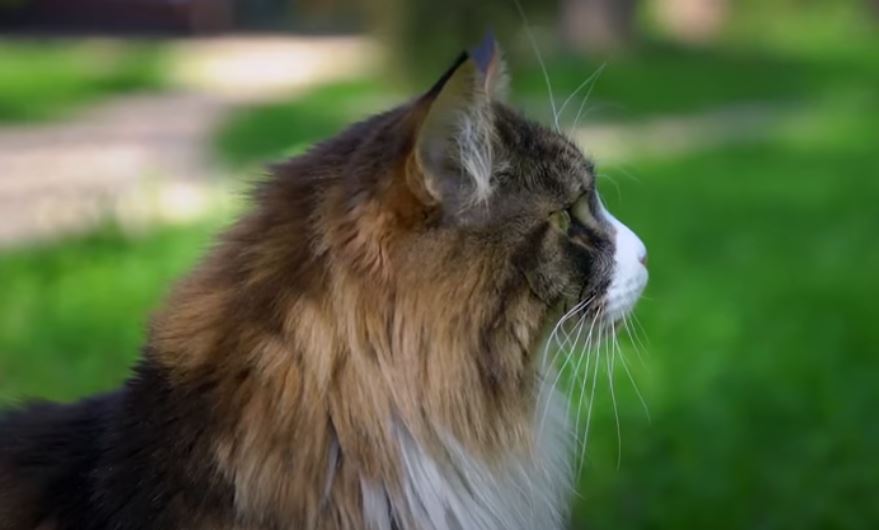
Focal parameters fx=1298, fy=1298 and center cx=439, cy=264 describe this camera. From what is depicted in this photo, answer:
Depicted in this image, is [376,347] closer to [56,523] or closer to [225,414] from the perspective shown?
[225,414]

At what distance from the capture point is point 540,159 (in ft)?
7.21

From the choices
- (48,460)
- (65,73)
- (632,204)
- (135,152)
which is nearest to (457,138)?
(48,460)

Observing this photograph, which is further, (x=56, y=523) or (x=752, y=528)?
(x=752, y=528)

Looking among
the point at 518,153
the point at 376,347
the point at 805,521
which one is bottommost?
the point at 805,521

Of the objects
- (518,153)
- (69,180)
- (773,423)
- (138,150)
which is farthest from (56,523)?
(138,150)

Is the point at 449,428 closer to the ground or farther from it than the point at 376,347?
closer to the ground

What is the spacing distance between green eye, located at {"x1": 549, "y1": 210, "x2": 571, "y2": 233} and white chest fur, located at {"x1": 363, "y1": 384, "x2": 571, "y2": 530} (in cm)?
31

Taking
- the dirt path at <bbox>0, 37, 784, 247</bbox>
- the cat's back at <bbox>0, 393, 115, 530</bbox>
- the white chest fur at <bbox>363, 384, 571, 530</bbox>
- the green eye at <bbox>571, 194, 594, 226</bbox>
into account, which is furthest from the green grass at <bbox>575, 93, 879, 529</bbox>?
the cat's back at <bbox>0, 393, 115, 530</bbox>

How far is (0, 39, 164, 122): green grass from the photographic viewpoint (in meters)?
12.4

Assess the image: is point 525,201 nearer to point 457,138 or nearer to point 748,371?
point 457,138

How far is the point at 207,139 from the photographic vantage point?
417 inches

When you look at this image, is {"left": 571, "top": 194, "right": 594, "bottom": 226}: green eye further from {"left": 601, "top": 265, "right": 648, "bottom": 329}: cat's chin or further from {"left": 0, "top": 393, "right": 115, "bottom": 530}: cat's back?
{"left": 0, "top": 393, "right": 115, "bottom": 530}: cat's back

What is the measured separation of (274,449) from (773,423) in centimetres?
262

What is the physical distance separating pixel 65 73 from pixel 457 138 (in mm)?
13741
